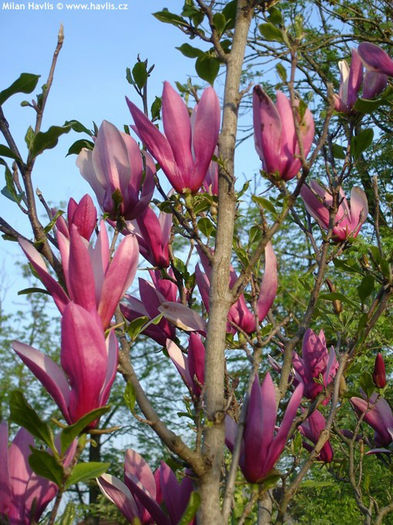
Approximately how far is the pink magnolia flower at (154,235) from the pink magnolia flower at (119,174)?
65mm

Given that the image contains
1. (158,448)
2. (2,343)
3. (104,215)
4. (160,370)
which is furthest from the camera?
(2,343)

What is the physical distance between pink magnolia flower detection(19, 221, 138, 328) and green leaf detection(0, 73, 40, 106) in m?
0.23

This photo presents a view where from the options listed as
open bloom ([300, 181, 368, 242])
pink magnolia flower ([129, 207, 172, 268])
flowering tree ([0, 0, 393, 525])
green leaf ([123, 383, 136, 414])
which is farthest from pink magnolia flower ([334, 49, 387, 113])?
green leaf ([123, 383, 136, 414])

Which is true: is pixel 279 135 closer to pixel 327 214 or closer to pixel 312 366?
pixel 327 214

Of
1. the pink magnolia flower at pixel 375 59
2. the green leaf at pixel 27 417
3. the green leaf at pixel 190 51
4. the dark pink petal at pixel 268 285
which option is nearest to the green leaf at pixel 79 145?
the green leaf at pixel 190 51

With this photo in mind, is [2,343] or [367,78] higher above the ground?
[2,343]

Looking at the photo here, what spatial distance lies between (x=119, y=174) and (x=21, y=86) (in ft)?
0.57

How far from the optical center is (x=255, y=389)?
800 millimetres

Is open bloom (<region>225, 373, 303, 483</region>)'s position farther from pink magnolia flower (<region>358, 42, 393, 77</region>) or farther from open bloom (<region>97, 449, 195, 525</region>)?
pink magnolia flower (<region>358, 42, 393, 77</region>)

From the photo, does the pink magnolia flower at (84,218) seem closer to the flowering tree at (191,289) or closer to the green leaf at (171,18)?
the flowering tree at (191,289)

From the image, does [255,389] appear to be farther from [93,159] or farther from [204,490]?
[93,159]

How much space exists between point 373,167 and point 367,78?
6.94 metres

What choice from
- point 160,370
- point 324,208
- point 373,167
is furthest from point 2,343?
point 324,208

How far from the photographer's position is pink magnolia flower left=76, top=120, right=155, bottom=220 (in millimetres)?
929
